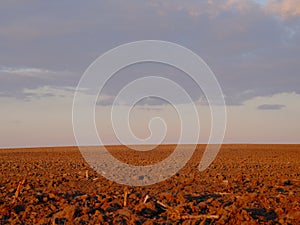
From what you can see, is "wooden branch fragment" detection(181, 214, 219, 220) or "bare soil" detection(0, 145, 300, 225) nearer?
"wooden branch fragment" detection(181, 214, 219, 220)

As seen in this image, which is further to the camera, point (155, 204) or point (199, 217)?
point (155, 204)

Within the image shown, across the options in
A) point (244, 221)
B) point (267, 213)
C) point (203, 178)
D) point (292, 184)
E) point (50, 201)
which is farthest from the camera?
point (203, 178)

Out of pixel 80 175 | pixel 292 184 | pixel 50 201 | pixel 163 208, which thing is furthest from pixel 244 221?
pixel 80 175

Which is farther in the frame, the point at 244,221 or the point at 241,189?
the point at 241,189

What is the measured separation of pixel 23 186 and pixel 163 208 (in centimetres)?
476

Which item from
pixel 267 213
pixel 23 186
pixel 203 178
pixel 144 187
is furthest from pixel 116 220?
pixel 203 178

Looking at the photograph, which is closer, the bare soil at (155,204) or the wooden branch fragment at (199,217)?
the wooden branch fragment at (199,217)

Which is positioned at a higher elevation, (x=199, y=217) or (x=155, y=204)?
(x=155, y=204)

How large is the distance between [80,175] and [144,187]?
3.72m

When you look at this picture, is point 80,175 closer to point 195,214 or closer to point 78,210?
point 78,210

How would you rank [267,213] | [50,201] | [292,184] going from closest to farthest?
[267,213]
[50,201]
[292,184]

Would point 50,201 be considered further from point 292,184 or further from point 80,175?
point 292,184

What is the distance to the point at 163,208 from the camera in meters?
9.39

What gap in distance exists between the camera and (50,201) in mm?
10266
